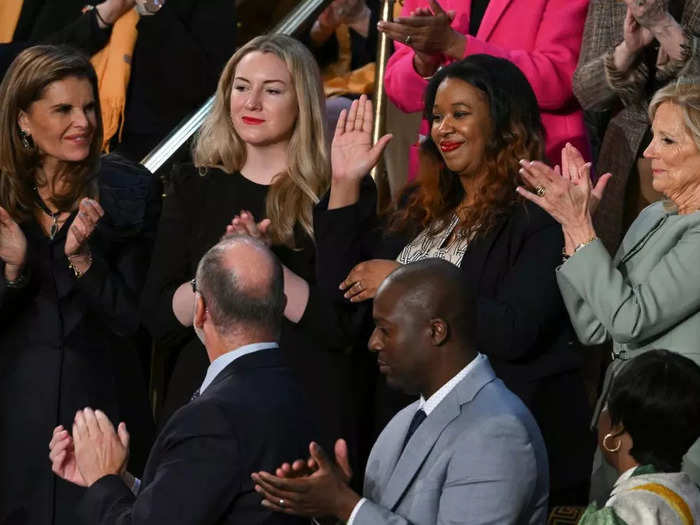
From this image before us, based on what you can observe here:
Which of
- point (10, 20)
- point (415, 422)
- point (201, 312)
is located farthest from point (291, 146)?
point (10, 20)

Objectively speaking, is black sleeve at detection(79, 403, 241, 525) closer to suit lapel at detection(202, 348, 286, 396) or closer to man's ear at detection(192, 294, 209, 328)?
suit lapel at detection(202, 348, 286, 396)

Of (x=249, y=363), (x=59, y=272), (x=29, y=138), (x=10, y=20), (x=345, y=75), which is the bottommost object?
(x=249, y=363)

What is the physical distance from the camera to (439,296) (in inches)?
143

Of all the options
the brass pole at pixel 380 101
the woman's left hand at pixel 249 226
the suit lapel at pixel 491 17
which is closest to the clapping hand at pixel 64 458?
the woman's left hand at pixel 249 226

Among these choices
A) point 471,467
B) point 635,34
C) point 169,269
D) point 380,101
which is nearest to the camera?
point 471,467

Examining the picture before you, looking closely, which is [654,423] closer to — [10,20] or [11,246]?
[11,246]

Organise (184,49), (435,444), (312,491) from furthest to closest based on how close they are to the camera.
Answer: (184,49) → (435,444) → (312,491)

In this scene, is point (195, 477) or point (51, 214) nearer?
point (195, 477)

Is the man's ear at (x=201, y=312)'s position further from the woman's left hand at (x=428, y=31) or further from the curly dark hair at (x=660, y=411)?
the woman's left hand at (x=428, y=31)

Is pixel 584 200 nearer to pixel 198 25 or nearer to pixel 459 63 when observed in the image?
pixel 459 63

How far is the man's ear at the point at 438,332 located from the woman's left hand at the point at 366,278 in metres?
0.82

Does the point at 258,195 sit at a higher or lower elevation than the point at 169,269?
higher

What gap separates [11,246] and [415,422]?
1.64 meters

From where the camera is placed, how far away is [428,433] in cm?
359
